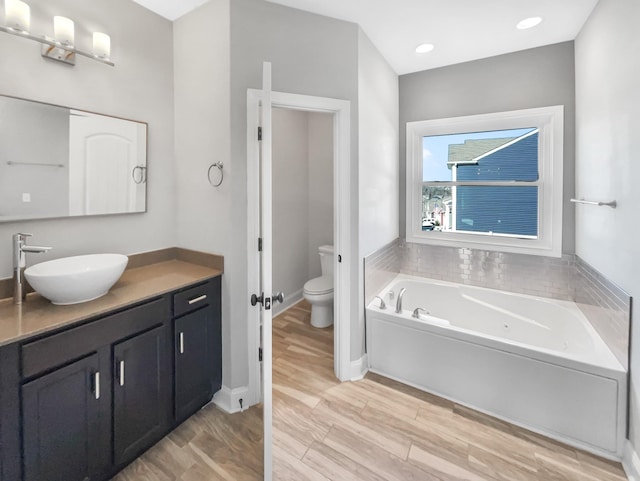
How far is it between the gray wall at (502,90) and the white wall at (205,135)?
1936mm

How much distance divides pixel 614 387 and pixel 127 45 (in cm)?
358

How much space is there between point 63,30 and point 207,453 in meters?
2.42

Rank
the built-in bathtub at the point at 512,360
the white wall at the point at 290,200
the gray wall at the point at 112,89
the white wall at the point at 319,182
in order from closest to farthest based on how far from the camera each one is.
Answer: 1. the gray wall at the point at 112,89
2. the built-in bathtub at the point at 512,360
3. the white wall at the point at 290,200
4. the white wall at the point at 319,182

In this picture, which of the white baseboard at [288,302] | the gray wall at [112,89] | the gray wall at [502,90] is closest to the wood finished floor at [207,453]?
the gray wall at [112,89]

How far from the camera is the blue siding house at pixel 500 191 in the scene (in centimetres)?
260

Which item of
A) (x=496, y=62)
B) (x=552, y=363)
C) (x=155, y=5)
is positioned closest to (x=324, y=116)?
(x=496, y=62)

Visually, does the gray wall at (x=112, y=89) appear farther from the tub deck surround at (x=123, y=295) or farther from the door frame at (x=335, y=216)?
the door frame at (x=335, y=216)

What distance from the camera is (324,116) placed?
12.0 ft

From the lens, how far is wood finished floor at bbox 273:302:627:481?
4.94 feet

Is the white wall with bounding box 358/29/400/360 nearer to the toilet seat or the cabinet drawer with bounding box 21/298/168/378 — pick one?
the toilet seat

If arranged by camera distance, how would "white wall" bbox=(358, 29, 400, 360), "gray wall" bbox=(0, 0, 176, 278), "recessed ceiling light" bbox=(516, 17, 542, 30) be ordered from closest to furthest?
1. "gray wall" bbox=(0, 0, 176, 278)
2. "recessed ceiling light" bbox=(516, 17, 542, 30)
3. "white wall" bbox=(358, 29, 400, 360)

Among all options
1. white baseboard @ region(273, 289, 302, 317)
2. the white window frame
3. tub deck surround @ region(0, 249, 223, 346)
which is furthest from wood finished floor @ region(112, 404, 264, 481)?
the white window frame

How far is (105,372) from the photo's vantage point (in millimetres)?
1351

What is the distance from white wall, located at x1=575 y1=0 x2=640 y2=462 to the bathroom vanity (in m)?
2.37
